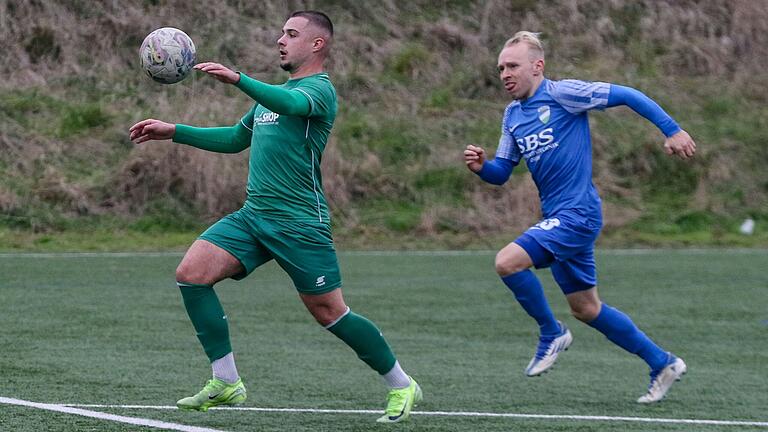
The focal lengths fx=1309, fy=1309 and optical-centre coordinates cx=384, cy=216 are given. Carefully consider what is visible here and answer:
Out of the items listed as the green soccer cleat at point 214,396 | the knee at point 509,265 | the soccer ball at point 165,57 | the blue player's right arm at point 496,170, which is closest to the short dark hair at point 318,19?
the soccer ball at point 165,57

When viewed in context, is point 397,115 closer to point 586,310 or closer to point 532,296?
point 586,310

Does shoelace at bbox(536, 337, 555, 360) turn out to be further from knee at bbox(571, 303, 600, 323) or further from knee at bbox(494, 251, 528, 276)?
knee at bbox(494, 251, 528, 276)

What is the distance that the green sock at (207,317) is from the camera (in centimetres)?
632

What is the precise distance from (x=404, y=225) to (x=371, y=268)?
13.6ft

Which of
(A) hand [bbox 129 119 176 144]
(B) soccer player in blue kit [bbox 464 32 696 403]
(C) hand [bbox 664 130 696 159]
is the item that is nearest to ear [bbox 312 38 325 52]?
(A) hand [bbox 129 119 176 144]

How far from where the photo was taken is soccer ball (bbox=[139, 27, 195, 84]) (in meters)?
6.09

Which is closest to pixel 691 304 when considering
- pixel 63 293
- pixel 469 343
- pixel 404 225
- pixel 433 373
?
pixel 469 343

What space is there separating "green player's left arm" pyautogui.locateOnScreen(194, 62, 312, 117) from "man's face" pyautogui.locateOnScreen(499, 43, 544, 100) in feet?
5.51

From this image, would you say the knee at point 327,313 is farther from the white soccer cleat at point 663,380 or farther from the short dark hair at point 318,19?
the white soccer cleat at point 663,380

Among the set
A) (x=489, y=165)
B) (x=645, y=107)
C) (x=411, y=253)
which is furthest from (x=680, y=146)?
(x=411, y=253)

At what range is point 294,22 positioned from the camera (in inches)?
253

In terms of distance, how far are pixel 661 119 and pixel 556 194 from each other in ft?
2.59

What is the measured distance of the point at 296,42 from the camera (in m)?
6.42

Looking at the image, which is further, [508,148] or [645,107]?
[508,148]
